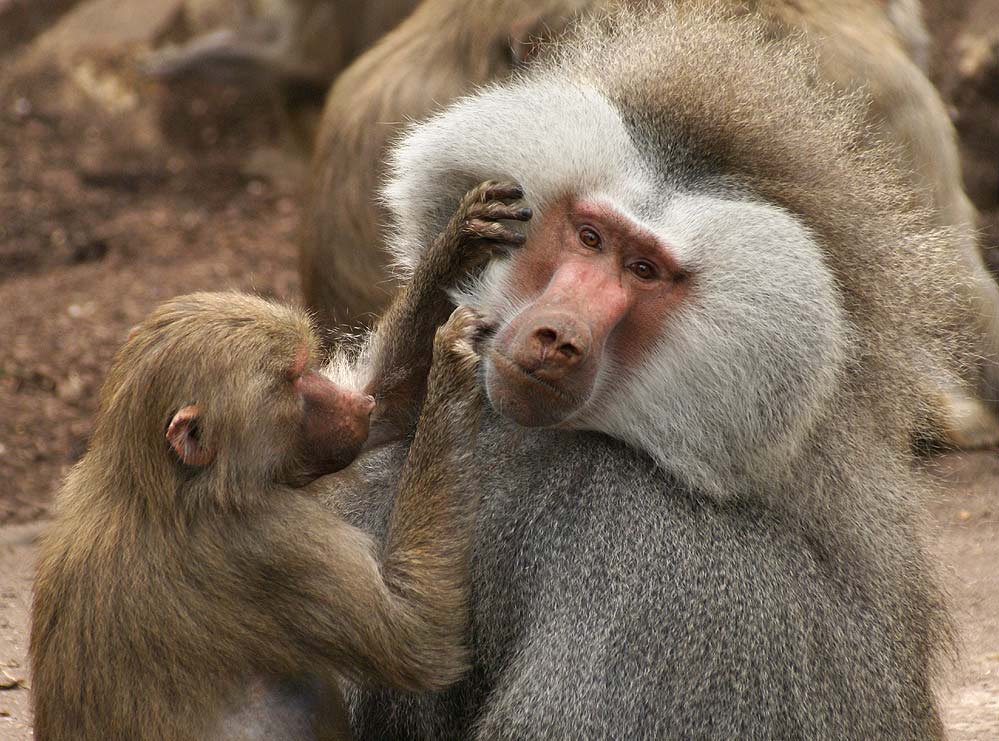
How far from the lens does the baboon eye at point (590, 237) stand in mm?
2943

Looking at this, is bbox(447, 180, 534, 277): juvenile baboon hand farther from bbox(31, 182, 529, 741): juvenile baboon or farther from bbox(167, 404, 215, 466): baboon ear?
bbox(167, 404, 215, 466): baboon ear

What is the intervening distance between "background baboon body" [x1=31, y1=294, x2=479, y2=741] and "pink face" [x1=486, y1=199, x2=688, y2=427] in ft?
0.47

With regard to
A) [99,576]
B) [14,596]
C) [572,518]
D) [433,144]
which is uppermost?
[433,144]

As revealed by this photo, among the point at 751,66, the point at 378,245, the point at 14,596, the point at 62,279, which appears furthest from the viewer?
the point at 62,279

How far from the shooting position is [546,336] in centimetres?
283

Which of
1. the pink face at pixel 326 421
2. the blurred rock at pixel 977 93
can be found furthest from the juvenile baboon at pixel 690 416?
the blurred rock at pixel 977 93

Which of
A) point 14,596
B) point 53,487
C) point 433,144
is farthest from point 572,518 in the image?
point 53,487

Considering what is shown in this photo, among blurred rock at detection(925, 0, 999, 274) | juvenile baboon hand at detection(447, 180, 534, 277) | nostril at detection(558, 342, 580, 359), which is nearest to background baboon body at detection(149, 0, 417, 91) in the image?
blurred rock at detection(925, 0, 999, 274)

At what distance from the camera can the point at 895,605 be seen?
3.09 metres

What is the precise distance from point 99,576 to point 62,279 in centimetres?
534

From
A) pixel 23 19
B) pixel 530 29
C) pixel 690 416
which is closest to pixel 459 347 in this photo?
pixel 690 416

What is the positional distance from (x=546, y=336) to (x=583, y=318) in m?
0.08

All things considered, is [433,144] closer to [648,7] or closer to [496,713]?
[648,7]

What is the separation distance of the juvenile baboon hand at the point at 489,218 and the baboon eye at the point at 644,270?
250 mm
